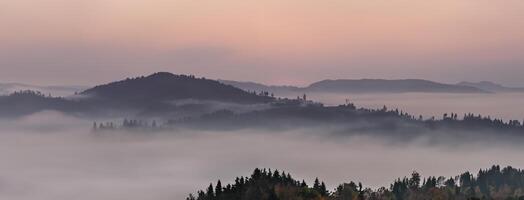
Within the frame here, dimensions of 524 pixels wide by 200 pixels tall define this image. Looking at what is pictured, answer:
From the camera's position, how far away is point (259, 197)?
188125mm

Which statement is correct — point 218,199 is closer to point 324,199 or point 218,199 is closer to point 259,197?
point 259,197

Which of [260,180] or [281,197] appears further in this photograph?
[260,180]

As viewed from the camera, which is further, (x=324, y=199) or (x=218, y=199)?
(x=218, y=199)

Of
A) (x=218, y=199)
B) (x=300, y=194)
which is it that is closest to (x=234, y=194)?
(x=218, y=199)

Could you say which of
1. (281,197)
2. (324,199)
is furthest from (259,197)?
(324,199)

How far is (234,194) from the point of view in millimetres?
197250

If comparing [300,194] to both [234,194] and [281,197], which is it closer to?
[281,197]

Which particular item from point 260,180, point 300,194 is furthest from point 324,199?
point 260,180

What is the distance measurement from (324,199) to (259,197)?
1859 cm

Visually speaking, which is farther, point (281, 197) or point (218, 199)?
point (218, 199)

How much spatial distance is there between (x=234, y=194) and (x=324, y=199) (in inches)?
1145

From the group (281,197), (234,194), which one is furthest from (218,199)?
(281,197)

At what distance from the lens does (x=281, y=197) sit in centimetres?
18600

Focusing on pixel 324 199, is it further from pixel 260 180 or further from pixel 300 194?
pixel 260 180
